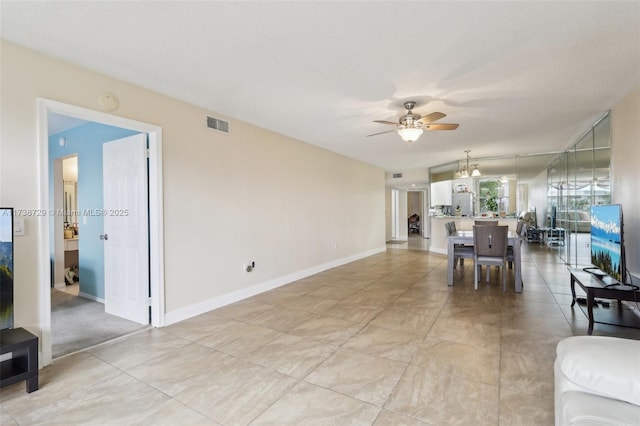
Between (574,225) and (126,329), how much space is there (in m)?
7.62

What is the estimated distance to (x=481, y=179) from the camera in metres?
8.32

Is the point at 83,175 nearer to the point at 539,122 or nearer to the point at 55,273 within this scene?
the point at 55,273

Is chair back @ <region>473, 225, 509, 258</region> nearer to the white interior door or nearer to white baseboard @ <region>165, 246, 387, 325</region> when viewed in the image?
white baseboard @ <region>165, 246, 387, 325</region>

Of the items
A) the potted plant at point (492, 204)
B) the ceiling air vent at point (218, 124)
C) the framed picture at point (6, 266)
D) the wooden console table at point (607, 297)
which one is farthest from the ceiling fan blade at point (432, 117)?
the potted plant at point (492, 204)

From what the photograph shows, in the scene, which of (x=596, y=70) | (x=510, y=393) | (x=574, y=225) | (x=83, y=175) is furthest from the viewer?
(x=574, y=225)

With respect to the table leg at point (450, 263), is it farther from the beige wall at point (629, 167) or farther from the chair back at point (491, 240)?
the beige wall at point (629, 167)

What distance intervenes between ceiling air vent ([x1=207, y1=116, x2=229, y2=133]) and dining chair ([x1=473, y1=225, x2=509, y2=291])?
3950mm

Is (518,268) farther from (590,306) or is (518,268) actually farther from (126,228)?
(126,228)

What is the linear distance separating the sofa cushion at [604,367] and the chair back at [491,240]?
343 cm

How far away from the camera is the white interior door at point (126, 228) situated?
335 centimetres

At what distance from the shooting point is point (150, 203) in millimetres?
3322

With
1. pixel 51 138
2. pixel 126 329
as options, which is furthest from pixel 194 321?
pixel 51 138

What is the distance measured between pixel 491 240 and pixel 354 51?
361 cm

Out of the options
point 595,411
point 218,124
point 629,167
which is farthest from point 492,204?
point 595,411
